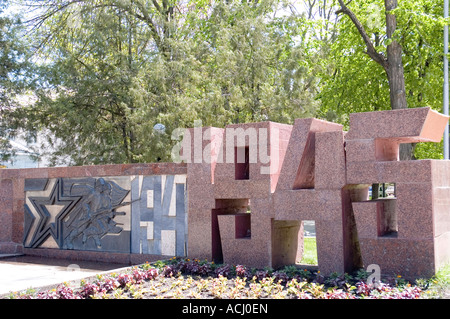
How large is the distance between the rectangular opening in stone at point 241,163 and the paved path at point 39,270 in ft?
9.76

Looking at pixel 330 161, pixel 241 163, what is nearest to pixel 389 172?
pixel 330 161

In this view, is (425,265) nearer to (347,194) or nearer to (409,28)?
(347,194)

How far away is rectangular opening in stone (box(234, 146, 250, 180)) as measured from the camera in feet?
30.7

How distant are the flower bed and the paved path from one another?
32.8 inches

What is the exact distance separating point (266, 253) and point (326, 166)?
6.24 feet

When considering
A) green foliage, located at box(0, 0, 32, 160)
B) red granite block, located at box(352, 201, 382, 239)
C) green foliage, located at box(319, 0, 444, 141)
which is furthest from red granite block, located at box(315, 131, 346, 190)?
green foliage, located at box(0, 0, 32, 160)

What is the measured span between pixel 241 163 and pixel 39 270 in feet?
15.1

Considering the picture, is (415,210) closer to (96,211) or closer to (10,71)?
(96,211)

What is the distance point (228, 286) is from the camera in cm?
742

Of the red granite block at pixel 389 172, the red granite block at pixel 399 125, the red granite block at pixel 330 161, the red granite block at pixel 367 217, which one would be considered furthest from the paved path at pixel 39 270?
the red granite block at pixel 399 125

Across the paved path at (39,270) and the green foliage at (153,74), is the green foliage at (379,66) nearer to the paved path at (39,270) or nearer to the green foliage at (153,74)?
the green foliage at (153,74)

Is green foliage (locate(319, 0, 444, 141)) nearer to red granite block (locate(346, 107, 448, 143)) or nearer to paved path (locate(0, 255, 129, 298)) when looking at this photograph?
red granite block (locate(346, 107, 448, 143))

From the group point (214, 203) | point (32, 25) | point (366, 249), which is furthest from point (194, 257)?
point (32, 25)

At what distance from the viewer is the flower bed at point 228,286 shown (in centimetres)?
662
